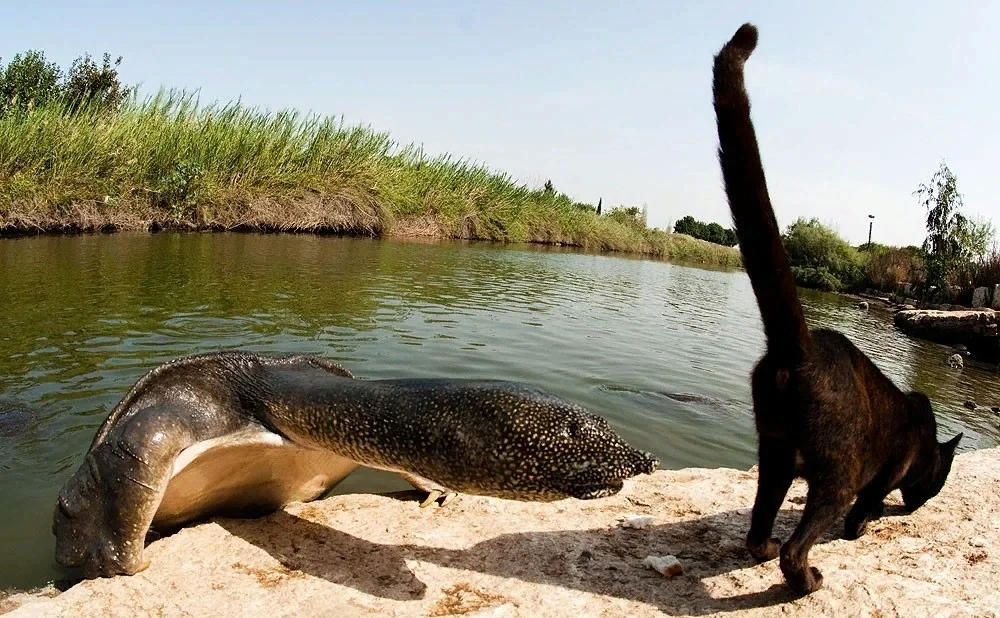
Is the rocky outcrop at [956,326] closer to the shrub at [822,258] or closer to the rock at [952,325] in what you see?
the rock at [952,325]

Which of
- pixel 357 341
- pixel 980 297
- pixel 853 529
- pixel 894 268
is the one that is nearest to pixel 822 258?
pixel 894 268

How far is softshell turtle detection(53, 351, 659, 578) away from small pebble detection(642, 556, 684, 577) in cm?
79

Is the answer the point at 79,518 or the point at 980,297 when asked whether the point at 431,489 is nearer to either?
the point at 79,518

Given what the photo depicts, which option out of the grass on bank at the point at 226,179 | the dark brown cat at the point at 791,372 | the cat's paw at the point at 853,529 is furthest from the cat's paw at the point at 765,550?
the grass on bank at the point at 226,179

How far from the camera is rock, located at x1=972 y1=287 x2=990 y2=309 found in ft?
66.8

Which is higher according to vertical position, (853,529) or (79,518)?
(853,529)

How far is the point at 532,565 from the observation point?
314 centimetres

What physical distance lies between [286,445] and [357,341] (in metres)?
5.30

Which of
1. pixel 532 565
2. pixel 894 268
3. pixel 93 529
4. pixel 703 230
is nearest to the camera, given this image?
pixel 93 529

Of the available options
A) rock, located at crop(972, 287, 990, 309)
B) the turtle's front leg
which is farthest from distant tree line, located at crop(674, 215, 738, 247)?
the turtle's front leg

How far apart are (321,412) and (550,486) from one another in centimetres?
111

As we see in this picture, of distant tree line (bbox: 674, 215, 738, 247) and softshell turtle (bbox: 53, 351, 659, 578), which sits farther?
distant tree line (bbox: 674, 215, 738, 247)

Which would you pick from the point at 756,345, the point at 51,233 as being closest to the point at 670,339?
the point at 756,345

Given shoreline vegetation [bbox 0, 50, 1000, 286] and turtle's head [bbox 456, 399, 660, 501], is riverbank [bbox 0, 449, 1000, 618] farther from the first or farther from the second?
shoreline vegetation [bbox 0, 50, 1000, 286]
